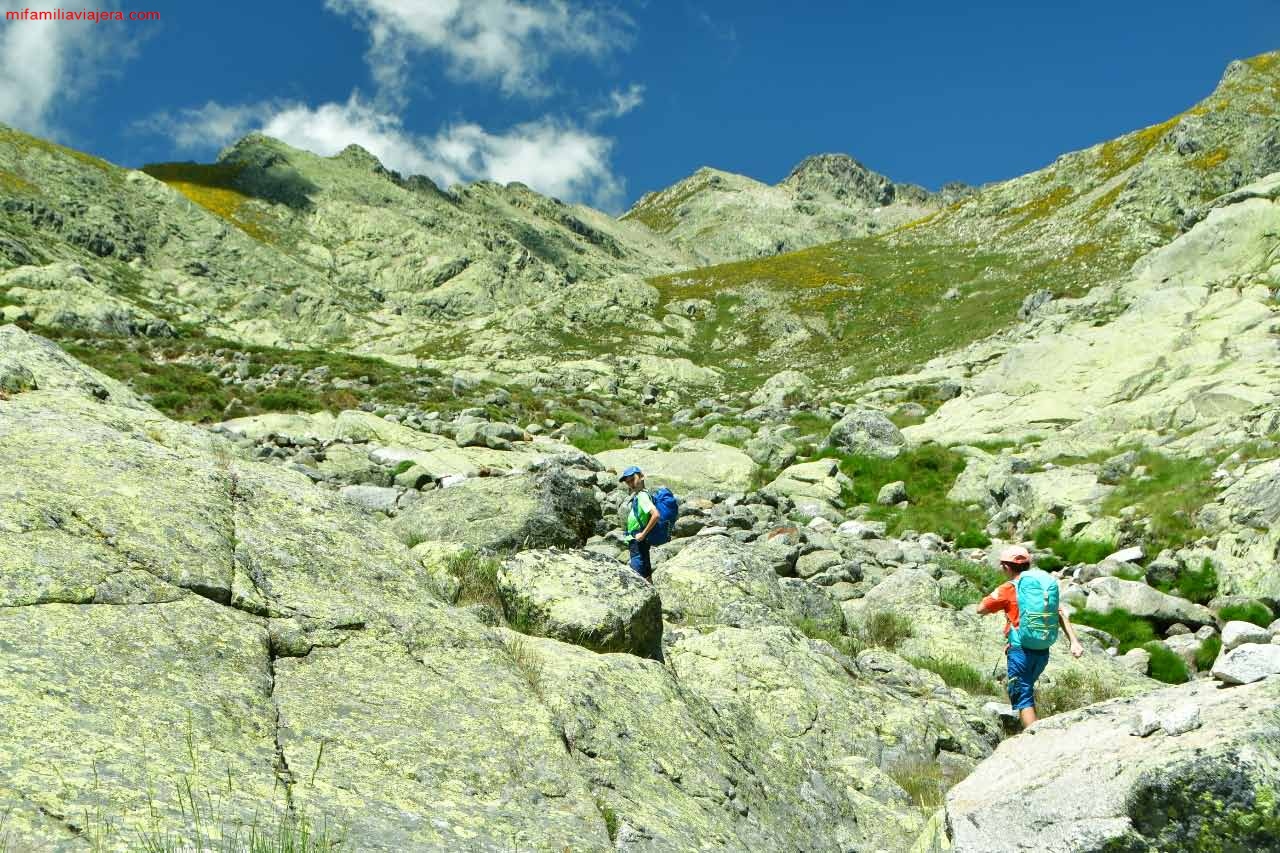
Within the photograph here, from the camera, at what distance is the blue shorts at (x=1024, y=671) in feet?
29.0

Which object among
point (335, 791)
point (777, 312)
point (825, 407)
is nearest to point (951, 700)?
point (335, 791)

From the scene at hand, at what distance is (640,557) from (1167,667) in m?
8.12

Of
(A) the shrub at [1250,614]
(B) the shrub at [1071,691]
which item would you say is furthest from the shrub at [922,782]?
(A) the shrub at [1250,614]

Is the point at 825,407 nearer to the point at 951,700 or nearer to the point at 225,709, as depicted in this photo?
the point at 951,700

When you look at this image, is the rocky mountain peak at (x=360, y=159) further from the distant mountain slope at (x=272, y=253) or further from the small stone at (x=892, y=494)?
the small stone at (x=892, y=494)

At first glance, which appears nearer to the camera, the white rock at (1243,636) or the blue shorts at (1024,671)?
the blue shorts at (1024,671)

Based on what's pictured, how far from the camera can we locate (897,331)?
66.8 m

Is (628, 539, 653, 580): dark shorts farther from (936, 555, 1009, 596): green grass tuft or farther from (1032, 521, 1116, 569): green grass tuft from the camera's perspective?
(1032, 521, 1116, 569): green grass tuft

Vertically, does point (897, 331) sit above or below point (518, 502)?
above

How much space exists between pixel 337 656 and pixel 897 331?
216ft

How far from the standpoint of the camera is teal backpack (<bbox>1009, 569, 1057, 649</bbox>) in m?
8.70

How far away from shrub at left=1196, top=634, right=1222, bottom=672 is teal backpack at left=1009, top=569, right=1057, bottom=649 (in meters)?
5.50

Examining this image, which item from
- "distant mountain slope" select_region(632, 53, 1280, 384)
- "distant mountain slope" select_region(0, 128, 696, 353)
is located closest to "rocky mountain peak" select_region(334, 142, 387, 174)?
"distant mountain slope" select_region(0, 128, 696, 353)

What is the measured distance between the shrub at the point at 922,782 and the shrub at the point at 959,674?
2.75m
